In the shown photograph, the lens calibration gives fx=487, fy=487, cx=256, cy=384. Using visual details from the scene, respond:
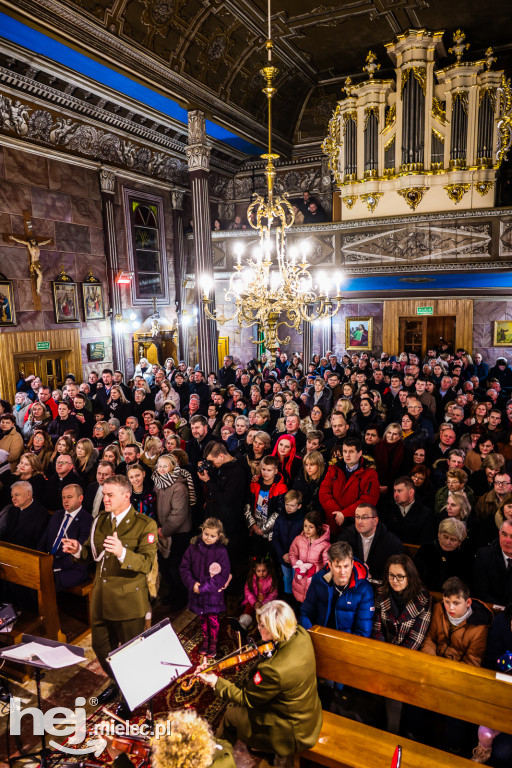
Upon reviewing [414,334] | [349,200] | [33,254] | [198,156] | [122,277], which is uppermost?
[198,156]

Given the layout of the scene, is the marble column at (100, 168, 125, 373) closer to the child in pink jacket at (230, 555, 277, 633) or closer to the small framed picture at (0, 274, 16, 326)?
the small framed picture at (0, 274, 16, 326)

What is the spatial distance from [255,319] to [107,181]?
898cm

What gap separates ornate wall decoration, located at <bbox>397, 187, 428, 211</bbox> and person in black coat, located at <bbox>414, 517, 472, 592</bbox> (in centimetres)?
1236

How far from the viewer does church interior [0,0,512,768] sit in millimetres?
3520

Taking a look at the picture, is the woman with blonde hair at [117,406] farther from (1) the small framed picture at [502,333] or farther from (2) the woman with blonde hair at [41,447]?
(1) the small framed picture at [502,333]

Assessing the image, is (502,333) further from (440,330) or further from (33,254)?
(33,254)

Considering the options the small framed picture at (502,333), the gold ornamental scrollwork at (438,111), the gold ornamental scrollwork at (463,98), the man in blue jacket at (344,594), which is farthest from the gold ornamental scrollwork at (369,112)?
the man in blue jacket at (344,594)

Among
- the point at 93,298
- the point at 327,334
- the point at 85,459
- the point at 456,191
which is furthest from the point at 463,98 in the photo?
the point at 85,459

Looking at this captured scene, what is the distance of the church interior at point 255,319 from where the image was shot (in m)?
3.52

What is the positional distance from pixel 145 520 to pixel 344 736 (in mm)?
2011

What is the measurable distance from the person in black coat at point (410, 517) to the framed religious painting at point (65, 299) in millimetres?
11012

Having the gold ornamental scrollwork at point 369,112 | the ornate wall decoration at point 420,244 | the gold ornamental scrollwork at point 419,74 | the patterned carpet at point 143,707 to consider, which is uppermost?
the gold ornamental scrollwork at point 419,74

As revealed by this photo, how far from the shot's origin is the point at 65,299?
1325 centimetres

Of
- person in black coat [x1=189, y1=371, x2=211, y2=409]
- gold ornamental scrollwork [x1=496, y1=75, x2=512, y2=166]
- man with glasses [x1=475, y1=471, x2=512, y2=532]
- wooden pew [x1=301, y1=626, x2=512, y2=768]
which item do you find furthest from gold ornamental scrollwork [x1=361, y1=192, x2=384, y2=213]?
wooden pew [x1=301, y1=626, x2=512, y2=768]
